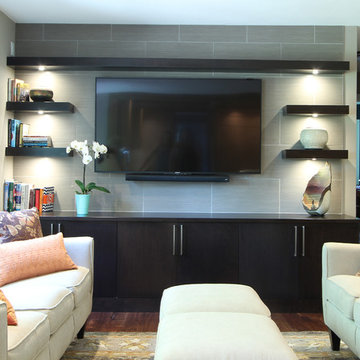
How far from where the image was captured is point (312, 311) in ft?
12.3

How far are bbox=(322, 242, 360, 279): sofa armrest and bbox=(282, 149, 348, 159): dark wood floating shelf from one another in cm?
129

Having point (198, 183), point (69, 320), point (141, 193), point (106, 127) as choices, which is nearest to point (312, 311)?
point (198, 183)

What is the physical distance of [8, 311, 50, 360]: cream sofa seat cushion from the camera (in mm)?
1764

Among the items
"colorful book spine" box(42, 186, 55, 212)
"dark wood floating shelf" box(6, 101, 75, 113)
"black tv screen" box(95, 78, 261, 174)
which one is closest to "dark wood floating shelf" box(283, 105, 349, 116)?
"black tv screen" box(95, 78, 261, 174)

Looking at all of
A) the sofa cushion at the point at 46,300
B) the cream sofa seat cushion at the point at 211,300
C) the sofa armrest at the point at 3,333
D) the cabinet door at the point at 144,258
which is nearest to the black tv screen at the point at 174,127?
the cabinet door at the point at 144,258

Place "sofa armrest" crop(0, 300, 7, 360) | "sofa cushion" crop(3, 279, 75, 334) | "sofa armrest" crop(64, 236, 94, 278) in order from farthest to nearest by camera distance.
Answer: "sofa armrest" crop(64, 236, 94, 278) < "sofa cushion" crop(3, 279, 75, 334) < "sofa armrest" crop(0, 300, 7, 360)

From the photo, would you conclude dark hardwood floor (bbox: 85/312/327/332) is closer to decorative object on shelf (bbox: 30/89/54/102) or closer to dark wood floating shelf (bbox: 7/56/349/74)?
decorative object on shelf (bbox: 30/89/54/102)

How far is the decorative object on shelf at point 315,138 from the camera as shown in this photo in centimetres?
400

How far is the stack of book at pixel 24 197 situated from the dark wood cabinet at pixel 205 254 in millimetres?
321

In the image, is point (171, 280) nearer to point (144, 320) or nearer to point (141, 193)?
point (144, 320)

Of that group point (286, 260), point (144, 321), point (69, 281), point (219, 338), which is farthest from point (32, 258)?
point (286, 260)

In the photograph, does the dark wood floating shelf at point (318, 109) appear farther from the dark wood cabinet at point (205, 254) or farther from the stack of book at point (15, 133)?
the stack of book at point (15, 133)

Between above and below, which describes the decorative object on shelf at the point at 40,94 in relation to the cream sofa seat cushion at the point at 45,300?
above

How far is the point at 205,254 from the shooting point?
3746mm
